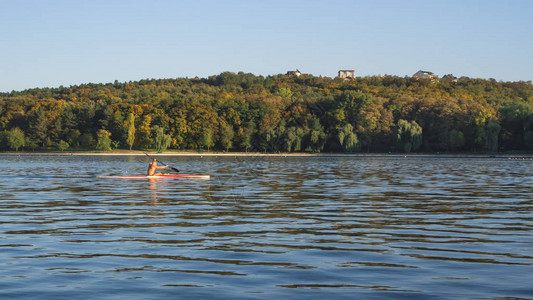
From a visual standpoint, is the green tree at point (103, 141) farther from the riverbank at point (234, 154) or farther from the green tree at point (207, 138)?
the green tree at point (207, 138)

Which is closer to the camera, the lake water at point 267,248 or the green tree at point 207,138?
the lake water at point 267,248

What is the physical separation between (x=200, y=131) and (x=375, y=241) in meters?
154

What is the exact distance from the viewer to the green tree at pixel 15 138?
171 m

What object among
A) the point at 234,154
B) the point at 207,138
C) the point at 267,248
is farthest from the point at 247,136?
the point at 267,248

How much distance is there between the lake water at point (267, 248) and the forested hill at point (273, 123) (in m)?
113

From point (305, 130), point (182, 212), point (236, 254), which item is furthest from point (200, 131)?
point (236, 254)

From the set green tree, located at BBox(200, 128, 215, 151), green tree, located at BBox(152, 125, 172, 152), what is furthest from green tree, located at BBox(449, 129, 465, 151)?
green tree, located at BBox(152, 125, 172, 152)

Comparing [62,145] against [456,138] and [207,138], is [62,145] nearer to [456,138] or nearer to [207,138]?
[207,138]

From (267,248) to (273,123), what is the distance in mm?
149162

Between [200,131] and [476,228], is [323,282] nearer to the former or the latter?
[476,228]

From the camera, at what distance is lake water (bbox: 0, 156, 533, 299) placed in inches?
490

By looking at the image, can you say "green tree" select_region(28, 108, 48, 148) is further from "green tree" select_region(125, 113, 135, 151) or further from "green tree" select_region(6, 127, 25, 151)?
"green tree" select_region(125, 113, 135, 151)

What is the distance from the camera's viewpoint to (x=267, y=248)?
55.7 ft

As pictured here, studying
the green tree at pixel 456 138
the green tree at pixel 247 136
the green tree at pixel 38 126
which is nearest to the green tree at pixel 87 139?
the green tree at pixel 38 126
